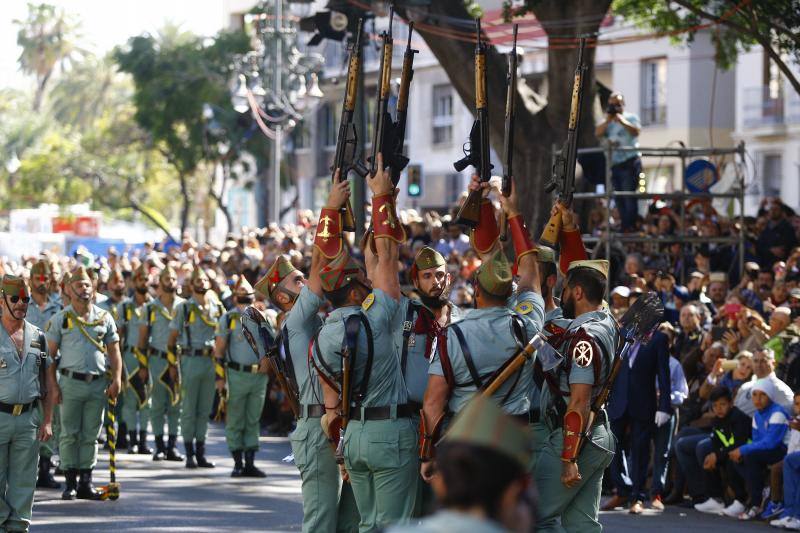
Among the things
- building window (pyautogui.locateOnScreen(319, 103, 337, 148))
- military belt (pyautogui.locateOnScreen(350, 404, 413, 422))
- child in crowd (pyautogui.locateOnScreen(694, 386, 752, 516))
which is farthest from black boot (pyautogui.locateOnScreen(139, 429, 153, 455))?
building window (pyautogui.locateOnScreen(319, 103, 337, 148))

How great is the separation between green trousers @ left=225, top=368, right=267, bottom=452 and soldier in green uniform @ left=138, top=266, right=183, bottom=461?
1.69m

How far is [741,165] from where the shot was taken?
1917 cm

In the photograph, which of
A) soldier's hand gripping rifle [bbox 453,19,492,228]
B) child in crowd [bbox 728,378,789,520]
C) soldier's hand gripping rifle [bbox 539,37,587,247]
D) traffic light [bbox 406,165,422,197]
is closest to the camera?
soldier's hand gripping rifle [bbox 453,19,492,228]

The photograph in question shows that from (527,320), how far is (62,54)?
270 feet

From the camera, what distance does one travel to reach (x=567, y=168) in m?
9.65

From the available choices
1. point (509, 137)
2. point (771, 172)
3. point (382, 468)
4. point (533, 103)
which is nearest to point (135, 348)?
point (533, 103)

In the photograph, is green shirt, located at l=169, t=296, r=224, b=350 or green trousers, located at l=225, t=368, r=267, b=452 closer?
green trousers, located at l=225, t=368, r=267, b=452

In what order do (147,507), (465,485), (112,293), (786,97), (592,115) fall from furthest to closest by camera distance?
(786,97), (592,115), (112,293), (147,507), (465,485)

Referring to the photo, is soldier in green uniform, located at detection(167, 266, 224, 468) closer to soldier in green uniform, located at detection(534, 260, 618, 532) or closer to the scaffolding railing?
the scaffolding railing

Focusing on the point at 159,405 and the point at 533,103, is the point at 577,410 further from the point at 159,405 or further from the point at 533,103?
the point at 533,103

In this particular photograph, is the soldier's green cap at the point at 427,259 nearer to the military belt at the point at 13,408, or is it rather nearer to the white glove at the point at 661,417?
the military belt at the point at 13,408

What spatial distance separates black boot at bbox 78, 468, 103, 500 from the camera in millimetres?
14391

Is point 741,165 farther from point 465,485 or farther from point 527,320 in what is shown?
point 465,485

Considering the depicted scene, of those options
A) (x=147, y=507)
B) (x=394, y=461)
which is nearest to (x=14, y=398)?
(x=147, y=507)
